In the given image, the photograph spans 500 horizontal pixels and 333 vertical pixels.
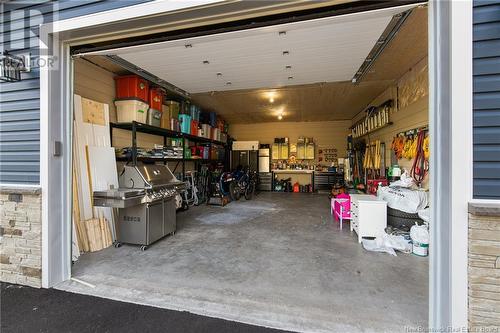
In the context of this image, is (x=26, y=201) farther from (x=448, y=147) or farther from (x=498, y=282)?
(x=498, y=282)

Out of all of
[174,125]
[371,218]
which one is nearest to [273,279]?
[371,218]

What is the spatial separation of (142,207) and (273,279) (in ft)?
7.02

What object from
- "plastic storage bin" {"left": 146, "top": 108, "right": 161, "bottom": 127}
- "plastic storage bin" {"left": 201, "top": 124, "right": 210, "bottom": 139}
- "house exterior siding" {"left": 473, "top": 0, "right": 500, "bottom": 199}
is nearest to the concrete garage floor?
"house exterior siding" {"left": 473, "top": 0, "right": 500, "bottom": 199}

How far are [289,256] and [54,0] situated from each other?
3864 mm

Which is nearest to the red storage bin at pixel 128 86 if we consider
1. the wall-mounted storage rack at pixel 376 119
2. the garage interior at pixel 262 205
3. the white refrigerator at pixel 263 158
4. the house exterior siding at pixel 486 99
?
the garage interior at pixel 262 205

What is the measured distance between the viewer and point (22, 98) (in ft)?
7.70

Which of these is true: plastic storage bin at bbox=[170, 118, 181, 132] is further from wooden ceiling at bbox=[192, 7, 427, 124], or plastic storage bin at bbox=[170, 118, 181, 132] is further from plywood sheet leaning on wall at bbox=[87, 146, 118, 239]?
plywood sheet leaning on wall at bbox=[87, 146, 118, 239]

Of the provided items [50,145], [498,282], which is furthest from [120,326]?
[498,282]

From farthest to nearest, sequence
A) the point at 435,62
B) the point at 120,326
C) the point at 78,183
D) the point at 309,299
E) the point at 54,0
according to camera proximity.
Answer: the point at 78,183 → the point at 54,0 → the point at 309,299 → the point at 120,326 → the point at 435,62

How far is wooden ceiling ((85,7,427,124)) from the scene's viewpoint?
3.12 metres

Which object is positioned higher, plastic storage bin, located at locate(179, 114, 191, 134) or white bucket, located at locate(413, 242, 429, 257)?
plastic storage bin, located at locate(179, 114, 191, 134)

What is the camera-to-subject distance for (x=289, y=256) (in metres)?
3.04

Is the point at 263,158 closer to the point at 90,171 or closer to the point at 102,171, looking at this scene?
the point at 102,171

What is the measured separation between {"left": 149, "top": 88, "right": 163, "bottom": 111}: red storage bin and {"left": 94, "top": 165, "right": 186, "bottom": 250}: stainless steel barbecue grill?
166 centimetres
